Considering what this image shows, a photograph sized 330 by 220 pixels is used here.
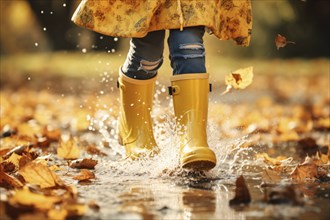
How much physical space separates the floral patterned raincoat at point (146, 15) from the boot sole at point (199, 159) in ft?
1.86

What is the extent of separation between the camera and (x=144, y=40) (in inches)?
156

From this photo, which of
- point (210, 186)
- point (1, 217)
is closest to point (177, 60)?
point (210, 186)

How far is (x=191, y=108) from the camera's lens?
370 cm

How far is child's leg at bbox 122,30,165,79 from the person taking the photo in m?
3.98

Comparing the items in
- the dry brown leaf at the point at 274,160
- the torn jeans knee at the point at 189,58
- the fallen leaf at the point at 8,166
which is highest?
the torn jeans knee at the point at 189,58

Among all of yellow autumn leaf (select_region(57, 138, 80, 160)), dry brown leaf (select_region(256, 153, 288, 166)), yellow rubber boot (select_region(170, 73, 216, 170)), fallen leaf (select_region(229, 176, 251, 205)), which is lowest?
dry brown leaf (select_region(256, 153, 288, 166))

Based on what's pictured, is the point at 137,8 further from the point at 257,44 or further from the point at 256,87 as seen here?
the point at 257,44

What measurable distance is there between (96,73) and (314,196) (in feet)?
34.6

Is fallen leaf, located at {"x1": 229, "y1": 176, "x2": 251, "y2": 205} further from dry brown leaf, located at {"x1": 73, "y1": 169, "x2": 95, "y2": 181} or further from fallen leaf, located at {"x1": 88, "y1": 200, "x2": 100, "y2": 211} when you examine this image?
dry brown leaf, located at {"x1": 73, "y1": 169, "x2": 95, "y2": 181}

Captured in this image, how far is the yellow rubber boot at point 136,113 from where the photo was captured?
13.8 ft

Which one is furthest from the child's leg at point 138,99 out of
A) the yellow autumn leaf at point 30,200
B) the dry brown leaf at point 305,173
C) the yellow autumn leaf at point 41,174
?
the yellow autumn leaf at point 30,200

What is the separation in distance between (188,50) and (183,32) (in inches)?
3.4

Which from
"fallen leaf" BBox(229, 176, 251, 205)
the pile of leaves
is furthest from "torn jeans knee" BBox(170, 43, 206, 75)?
"fallen leaf" BBox(229, 176, 251, 205)

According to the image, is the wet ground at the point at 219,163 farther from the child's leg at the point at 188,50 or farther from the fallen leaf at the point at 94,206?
the child's leg at the point at 188,50
